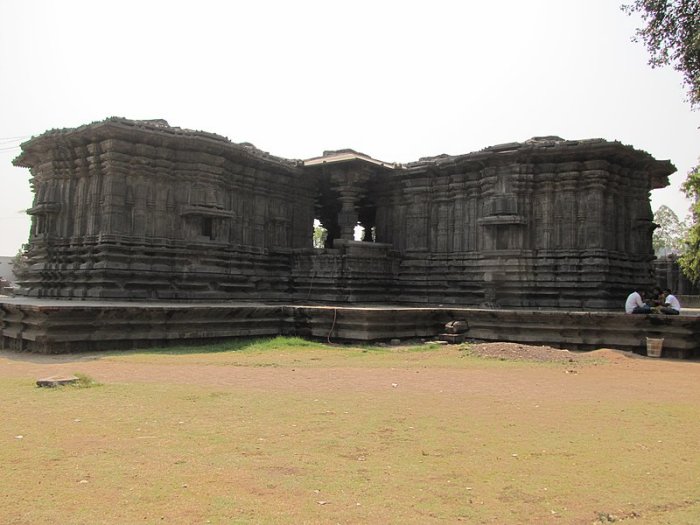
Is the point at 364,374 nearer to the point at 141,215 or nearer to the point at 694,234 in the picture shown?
the point at 141,215

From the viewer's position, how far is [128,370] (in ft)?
29.5

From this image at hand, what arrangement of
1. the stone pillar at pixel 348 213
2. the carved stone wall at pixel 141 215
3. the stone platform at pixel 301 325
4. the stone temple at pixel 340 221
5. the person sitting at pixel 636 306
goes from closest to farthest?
the stone platform at pixel 301 325, the person sitting at pixel 636 306, the carved stone wall at pixel 141 215, the stone temple at pixel 340 221, the stone pillar at pixel 348 213

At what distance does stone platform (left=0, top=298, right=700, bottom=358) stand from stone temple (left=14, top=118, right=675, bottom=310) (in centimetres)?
276

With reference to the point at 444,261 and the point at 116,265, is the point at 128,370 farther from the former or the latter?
the point at 444,261

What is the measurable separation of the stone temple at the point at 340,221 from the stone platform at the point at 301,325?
276 centimetres

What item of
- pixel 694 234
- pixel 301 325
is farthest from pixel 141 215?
pixel 694 234

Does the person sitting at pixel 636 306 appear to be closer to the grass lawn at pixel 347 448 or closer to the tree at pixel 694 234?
the grass lawn at pixel 347 448

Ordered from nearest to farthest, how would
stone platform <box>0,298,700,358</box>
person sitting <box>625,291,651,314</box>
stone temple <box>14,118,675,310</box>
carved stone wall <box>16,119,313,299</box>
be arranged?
stone platform <box>0,298,700,358</box>, person sitting <box>625,291,651,314</box>, carved stone wall <box>16,119,313,299</box>, stone temple <box>14,118,675,310</box>

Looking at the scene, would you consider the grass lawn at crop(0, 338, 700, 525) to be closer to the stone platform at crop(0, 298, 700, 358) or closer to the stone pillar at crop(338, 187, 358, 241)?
the stone platform at crop(0, 298, 700, 358)

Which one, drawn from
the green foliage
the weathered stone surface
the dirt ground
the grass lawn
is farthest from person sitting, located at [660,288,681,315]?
the weathered stone surface

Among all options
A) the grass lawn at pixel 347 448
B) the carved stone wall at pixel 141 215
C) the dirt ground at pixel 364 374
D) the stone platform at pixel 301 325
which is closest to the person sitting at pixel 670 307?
the stone platform at pixel 301 325

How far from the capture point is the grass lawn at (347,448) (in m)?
3.61

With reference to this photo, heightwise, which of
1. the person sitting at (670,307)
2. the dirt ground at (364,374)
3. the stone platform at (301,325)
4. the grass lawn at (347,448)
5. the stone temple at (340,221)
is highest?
the stone temple at (340,221)

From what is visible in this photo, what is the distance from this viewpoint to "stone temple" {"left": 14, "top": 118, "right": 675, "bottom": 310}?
50.8ft
